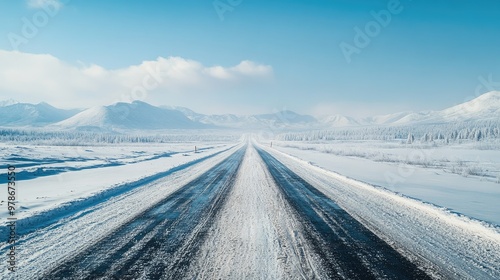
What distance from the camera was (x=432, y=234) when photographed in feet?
19.3

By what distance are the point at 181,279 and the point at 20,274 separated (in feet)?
7.18

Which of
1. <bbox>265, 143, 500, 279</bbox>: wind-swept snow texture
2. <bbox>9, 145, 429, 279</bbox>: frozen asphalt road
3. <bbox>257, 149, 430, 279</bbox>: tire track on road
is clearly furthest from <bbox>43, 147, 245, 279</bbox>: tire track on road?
<bbox>265, 143, 500, 279</bbox>: wind-swept snow texture

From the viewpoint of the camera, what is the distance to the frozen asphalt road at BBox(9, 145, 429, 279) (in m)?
3.91

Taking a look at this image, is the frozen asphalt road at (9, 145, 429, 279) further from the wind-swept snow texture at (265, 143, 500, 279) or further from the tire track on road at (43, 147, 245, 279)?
the wind-swept snow texture at (265, 143, 500, 279)

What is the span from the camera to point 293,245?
5023mm

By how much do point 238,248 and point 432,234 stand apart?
13.4ft

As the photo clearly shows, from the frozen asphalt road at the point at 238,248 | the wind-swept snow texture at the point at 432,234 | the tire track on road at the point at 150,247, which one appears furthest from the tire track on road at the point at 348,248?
the tire track on road at the point at 150,247

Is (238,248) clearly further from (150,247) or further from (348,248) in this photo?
(348,248)

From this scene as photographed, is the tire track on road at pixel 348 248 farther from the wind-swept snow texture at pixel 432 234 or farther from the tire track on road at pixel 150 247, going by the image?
the tire track on road at pixel 150 247

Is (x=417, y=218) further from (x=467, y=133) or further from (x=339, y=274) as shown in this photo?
(x=467, y=133)

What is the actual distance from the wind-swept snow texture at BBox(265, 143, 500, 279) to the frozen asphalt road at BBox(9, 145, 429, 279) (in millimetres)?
371

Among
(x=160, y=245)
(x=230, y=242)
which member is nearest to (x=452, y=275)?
(x=230, y=242)

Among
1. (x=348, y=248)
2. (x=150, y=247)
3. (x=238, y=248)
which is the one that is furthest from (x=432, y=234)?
(x=150, y=247)

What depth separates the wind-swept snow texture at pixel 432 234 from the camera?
428cm
